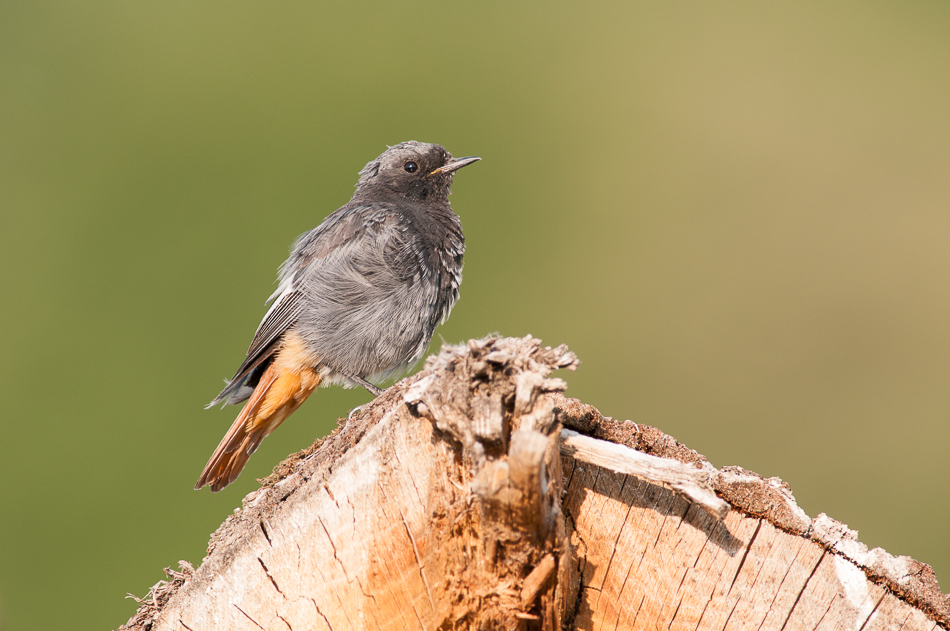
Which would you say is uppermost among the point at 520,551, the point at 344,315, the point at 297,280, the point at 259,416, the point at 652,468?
the point at 297,280

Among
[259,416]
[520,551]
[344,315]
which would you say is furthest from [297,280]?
[520,551]

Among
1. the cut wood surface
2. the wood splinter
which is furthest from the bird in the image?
the wood splinter

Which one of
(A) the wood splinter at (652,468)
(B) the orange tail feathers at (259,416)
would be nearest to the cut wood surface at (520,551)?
(A) the wood splinter at (652,468)

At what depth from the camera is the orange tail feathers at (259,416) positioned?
168 inches

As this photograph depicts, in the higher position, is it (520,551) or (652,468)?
(652,468)

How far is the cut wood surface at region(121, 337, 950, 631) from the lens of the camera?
196 centimetres

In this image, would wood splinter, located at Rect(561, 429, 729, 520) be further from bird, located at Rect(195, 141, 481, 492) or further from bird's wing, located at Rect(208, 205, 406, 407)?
bird's wing, located at Rect(208, 205, 406, 407)

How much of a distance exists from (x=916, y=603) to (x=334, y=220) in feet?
11.5

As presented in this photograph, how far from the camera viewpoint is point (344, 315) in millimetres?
4406

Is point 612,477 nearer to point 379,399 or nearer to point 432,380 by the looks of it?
point 432,380

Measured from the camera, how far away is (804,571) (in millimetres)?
2115

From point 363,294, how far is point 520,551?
105 inches

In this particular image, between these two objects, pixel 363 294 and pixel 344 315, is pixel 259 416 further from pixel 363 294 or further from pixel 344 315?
pixel 363 294

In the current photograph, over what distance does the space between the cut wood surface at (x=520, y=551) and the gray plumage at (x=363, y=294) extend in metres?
2.12
